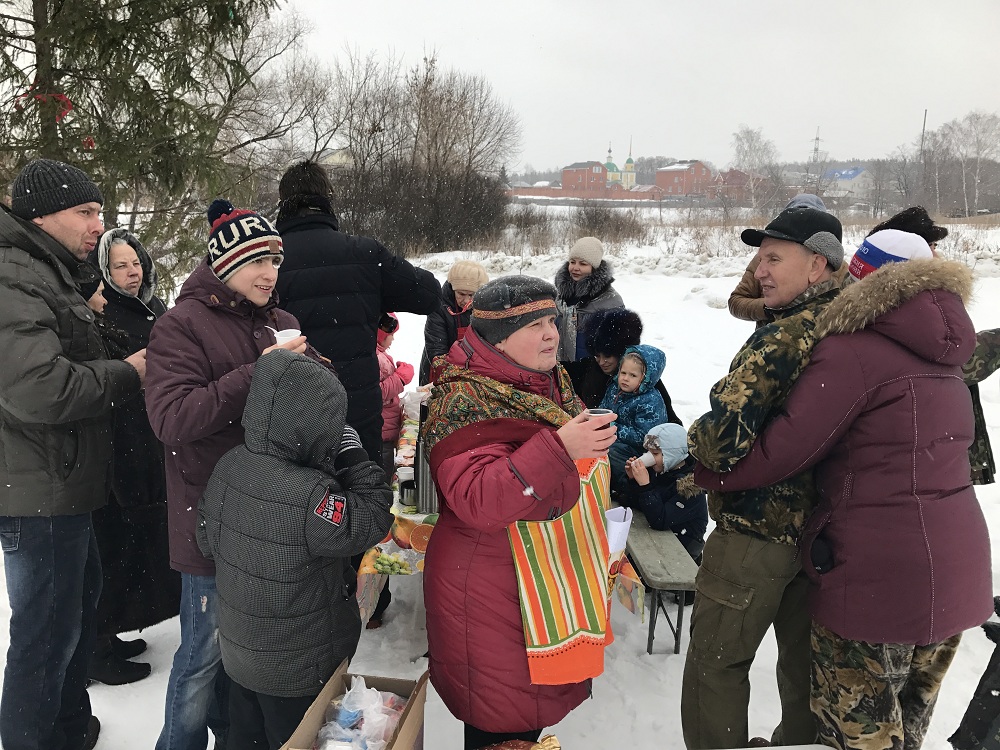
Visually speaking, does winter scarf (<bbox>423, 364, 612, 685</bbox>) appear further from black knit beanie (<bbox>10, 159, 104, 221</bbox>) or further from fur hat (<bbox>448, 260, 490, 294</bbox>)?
fur hat (<bbox>448, 260, 490, 294</bbox>)

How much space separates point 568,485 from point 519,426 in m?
0.20

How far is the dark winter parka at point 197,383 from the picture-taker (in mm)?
1751

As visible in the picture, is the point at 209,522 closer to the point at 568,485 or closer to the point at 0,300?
the point at 0,300

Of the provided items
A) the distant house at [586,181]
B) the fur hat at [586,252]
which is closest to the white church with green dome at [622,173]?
the distant house at [586,181]

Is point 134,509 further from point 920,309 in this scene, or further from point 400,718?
point 920,309

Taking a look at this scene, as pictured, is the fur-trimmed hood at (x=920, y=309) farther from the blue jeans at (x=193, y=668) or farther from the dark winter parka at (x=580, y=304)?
the dark winter parka at (x=580, y=304)

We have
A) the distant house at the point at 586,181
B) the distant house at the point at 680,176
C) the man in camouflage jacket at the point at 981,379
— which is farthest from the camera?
the distant house at the point at 586,181

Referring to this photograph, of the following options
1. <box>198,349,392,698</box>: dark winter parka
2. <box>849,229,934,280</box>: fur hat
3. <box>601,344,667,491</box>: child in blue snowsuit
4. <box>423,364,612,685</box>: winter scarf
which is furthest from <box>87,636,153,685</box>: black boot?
<box>849,229,934,280</box>: fur hat

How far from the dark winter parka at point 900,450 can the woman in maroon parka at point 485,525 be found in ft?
2.27

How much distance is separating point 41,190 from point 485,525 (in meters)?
1.78

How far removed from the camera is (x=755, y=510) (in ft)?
6.32

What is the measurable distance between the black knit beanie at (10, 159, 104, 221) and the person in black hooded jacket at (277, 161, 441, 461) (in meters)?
0.80

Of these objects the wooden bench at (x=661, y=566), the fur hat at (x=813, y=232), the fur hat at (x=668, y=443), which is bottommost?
the wooden bench at (x=661, y=566)

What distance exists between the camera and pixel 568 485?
5.32 feet
